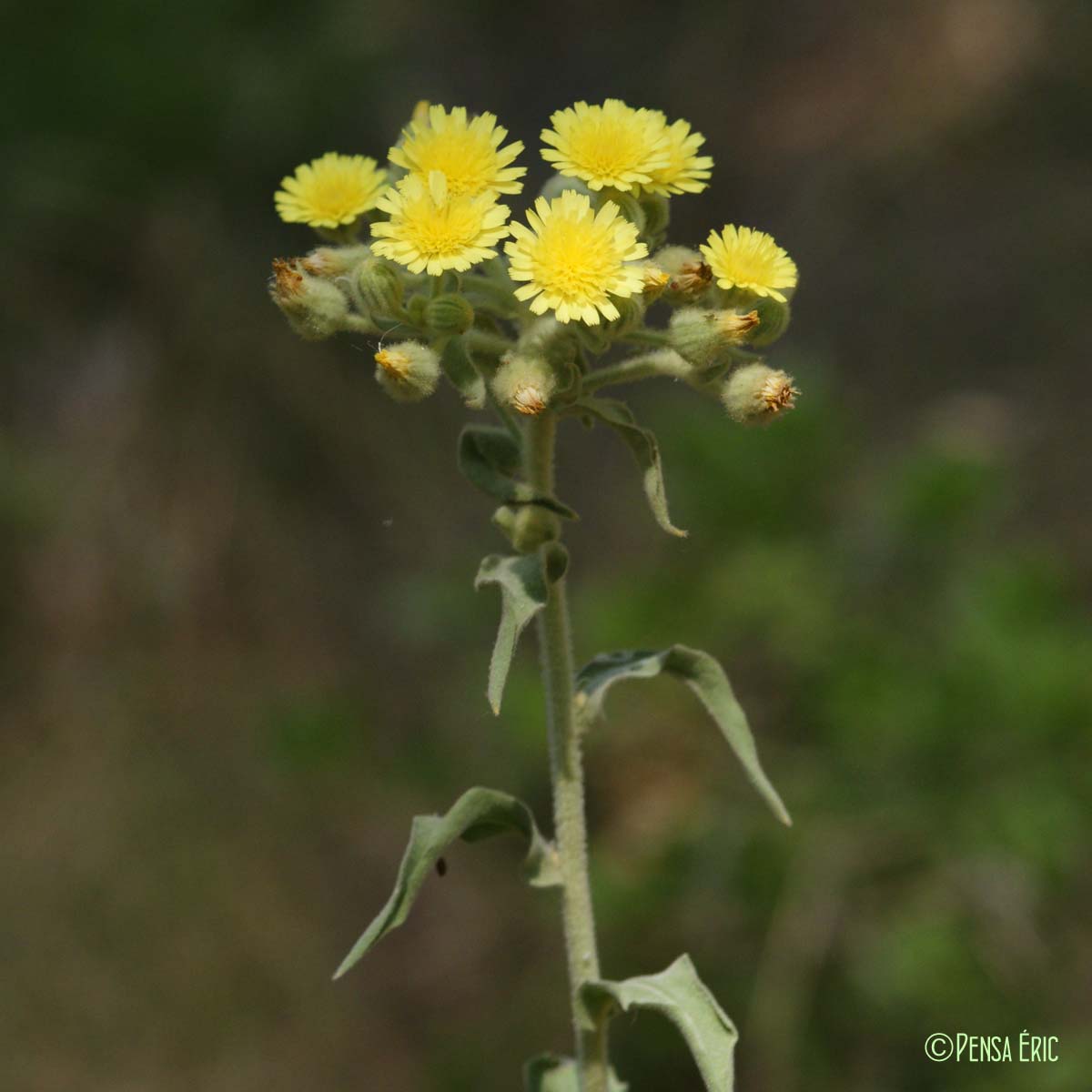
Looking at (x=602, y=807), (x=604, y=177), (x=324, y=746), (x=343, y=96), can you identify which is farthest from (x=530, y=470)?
(x=343, y=96)

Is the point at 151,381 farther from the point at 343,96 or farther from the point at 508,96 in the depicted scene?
the point at 508,96

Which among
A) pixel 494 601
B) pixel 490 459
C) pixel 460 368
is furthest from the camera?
pixel 494 601

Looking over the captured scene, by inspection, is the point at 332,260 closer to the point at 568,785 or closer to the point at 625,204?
the point at 625,204

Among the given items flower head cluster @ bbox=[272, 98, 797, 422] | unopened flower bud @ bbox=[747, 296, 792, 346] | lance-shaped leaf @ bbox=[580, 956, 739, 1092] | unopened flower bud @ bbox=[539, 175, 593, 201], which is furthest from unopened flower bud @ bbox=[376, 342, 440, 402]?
lance-shaped leaf @ bbox=[580, 956, 739, 1092]

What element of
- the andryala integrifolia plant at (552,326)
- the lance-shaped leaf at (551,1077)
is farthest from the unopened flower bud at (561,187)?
the lance-shaped leaf at (551,1077)

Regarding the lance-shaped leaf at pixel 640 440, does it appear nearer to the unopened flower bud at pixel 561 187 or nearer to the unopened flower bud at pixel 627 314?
the unopened flower bud at pixel 627 314

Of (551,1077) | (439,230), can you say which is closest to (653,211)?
(439,230)
